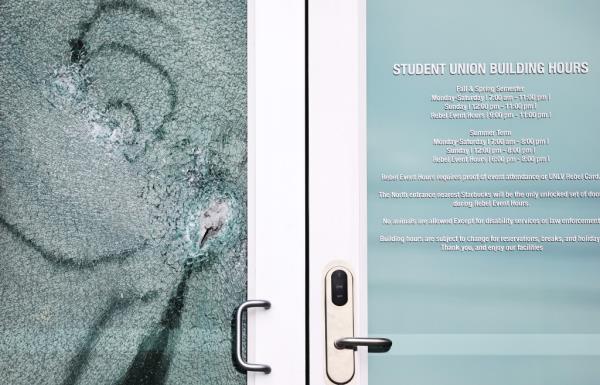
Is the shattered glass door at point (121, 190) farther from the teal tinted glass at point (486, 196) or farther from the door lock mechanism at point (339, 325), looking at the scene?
the teal tinted glass at point (486, 196)

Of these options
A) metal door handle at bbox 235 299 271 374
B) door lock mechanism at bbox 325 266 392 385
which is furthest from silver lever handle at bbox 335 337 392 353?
metal door handle at bbox 235 299 271 374

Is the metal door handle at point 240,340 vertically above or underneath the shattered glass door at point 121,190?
underneath

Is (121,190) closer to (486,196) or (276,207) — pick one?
(276,207)

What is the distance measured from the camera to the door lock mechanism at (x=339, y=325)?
1262 millimetres

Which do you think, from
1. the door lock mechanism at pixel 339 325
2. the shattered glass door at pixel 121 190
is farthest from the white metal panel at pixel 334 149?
the shattered glass door at pixel 121 190

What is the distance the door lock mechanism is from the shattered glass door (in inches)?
7.8

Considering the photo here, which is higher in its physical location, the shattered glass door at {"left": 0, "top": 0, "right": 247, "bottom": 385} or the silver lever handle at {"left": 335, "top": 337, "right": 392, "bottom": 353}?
the shattered glass door at {"left": 0, "top": 0, "right": 247, "bottom": 385}

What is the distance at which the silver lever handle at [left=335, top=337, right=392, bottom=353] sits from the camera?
1.24 m

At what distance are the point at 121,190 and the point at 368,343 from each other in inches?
25.3

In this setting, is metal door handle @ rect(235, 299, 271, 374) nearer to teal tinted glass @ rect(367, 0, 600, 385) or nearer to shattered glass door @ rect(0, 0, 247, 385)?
shattered glass door @ rect(0, 0, 247, 385)

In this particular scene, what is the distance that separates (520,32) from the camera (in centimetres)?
→ 126

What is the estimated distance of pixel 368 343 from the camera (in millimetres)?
1236

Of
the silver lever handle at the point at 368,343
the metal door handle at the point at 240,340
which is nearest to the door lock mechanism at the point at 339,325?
the silver lever handle at the point at 368,343

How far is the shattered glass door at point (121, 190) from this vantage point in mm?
1280
